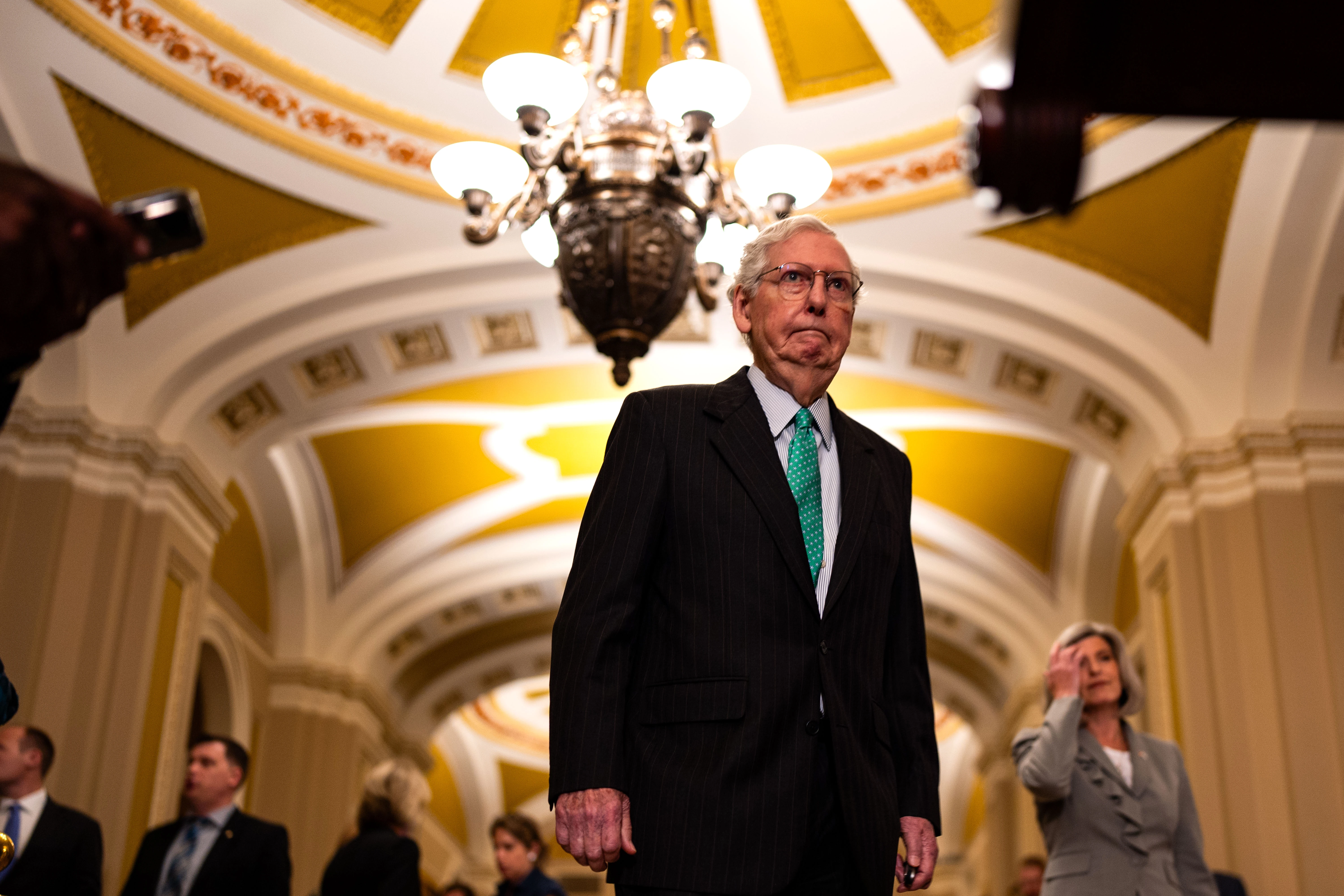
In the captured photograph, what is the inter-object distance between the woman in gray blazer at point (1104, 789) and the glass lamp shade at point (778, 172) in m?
2.40

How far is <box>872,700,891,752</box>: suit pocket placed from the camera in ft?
7.54

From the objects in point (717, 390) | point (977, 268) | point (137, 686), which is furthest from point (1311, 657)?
point (137, 686)

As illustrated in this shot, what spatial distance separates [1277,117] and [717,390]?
1.29 metres

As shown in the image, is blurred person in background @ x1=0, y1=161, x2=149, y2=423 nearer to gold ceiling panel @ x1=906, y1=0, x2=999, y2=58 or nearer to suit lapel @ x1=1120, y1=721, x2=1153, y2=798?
suit lapel @ x1=1120, y1=721, x2=1153, y2=798

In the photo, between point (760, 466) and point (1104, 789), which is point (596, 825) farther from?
point (1104, 789)

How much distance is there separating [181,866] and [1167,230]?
20.1ft

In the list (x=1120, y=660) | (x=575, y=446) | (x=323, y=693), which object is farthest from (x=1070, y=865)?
(x=323, y=693)

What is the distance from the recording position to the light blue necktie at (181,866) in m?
4.51

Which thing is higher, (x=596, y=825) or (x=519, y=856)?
(x=519, y=856)

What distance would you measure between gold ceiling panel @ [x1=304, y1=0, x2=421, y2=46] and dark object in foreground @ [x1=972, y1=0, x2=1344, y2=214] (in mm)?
6936

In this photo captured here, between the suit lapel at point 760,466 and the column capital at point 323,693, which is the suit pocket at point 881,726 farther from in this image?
the column capital at point 323,693

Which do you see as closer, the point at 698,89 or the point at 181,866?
the point at 181,866

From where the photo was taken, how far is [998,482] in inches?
467

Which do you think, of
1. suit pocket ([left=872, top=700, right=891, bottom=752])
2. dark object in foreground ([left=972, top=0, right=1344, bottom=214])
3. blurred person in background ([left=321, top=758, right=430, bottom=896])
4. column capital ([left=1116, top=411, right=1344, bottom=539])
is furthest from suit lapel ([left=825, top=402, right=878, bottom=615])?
column capital ([left=1116, top=411, right=1344, bottom=539])
